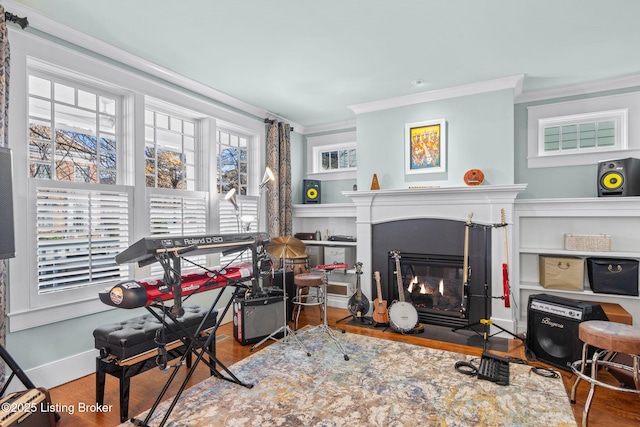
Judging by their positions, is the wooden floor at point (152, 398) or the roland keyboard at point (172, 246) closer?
the roland keyboard at point (172, 246)

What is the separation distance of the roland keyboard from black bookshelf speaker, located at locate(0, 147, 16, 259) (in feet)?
2.05

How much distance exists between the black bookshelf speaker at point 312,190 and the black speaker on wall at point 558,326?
3010 mm

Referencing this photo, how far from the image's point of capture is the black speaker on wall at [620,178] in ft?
10.7

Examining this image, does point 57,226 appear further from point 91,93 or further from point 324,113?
point 324,113

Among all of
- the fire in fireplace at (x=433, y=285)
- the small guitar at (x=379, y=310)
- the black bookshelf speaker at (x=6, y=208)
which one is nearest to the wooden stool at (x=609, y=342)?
the fire in fireplace at (x=433, y=285)

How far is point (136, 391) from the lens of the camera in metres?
2.53

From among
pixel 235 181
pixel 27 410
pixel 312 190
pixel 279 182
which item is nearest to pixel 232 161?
pixel 235 181

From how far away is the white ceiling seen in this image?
2338 mm

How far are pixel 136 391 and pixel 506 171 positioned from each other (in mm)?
4036

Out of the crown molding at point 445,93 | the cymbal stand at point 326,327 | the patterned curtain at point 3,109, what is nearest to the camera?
the patterned curtain at point 3,109

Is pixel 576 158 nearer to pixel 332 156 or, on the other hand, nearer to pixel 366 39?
pixel 366 39

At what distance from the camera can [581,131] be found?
3.76 meters

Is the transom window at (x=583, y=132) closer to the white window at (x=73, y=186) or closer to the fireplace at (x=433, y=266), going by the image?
the fireplace at (x=433, y=266)

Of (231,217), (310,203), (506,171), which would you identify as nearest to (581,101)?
(506,171)
